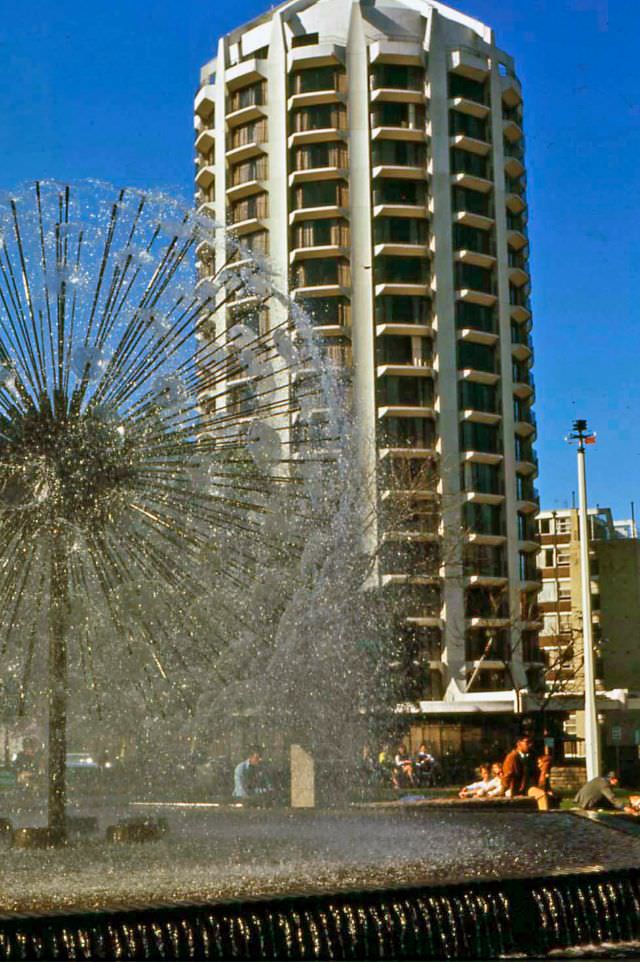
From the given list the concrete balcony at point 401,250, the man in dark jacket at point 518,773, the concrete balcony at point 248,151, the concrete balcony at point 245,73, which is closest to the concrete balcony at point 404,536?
the man in dark jacket at point 518,773

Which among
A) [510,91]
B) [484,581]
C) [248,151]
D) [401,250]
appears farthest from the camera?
[510,91]

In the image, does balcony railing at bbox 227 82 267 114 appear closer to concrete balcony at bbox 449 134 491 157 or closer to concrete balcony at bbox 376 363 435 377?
concrete balcony at bbox 449 134 491 157

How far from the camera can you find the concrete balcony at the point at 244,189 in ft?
236

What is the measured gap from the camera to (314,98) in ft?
236

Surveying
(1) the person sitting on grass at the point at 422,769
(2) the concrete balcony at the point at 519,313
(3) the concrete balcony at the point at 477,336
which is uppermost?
(2) the concrete balcony at the point at 519,313

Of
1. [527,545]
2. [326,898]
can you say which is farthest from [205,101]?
[326,898]

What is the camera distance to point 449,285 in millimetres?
71312

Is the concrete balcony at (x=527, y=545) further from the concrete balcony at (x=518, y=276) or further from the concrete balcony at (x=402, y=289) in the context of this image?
the concrete balcony at (x=518, y=276)

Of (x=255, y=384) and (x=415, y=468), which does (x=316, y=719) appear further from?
(x=415, y=468)

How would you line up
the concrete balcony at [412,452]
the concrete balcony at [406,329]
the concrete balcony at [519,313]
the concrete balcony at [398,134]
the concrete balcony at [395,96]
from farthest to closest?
the concrete balcony at [519,313]
the concrete balcony at [395,96]
the concrete balcony at [398,134]
the concrete balcony at [406,329]
the concrete balcony at [412,452]

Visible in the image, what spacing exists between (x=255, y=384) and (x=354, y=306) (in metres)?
55.9

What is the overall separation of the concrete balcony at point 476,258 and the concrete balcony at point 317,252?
6044 millimetres

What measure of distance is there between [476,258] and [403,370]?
25.5 ft

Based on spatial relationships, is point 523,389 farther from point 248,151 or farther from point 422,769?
point 422,769
